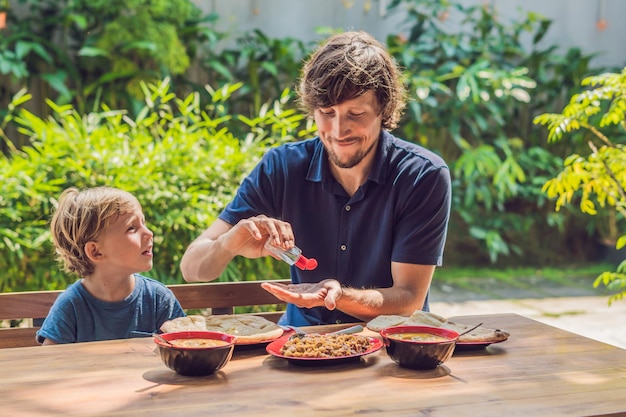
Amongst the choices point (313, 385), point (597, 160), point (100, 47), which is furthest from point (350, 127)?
point (100, 47)

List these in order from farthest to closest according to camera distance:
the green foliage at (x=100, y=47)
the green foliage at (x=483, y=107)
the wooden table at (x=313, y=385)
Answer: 1. the green foliage at (x=483, y=107)
2. the green foliage at (x=100, y=47)
3. the wooden table at (x=313, y=385)

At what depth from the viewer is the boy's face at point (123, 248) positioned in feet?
7.63

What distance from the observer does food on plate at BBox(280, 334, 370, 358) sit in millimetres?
1783

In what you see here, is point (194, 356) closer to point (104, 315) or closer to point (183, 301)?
point (104, 315)

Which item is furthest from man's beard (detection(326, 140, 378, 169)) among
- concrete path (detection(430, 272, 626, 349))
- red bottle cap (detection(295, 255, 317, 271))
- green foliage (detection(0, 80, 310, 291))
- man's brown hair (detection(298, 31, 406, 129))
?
concrete path (detection(430, 272, 626, 349))

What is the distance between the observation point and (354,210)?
2512 millimetres

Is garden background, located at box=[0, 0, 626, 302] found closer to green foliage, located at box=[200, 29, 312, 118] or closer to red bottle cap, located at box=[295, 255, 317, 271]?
green foliage, located at box=[200, 29, 312, 118]

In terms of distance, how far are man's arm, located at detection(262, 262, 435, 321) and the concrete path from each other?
8.23 ft

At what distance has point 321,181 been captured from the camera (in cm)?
255

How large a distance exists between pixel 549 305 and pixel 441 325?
359cm

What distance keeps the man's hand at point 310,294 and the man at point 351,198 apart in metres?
0.21

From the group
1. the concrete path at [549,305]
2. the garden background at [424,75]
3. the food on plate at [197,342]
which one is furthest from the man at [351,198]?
the concrete path at [549,305]

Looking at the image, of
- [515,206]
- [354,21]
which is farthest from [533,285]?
[354,21]

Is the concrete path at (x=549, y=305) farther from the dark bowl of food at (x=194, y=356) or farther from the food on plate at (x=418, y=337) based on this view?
the dark bowl of food at (x=194, y=356)
